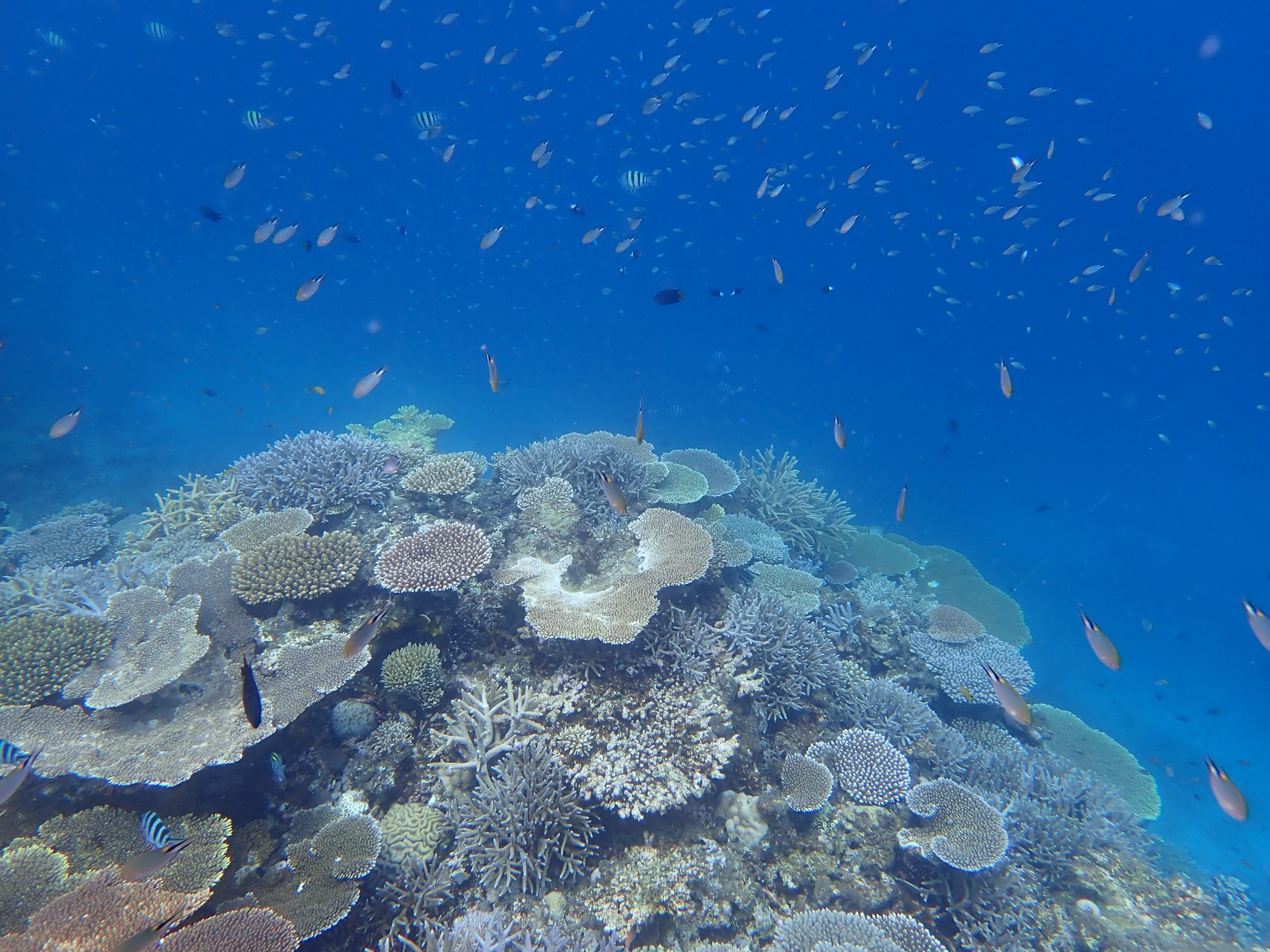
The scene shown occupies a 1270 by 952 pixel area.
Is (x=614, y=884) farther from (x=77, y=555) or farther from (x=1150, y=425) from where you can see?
(x=1150, y=425)

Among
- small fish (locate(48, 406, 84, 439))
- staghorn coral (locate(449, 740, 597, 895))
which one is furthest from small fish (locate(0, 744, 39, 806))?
small fish (locate(48, 406, 84, 439))

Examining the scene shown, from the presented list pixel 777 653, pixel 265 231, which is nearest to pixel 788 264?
pixel 265 231

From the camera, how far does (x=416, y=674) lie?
438cm

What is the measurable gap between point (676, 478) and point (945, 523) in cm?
3900

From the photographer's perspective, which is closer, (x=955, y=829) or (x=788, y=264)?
(x=955, y=829)

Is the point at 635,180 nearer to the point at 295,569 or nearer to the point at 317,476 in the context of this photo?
the point at 317,476

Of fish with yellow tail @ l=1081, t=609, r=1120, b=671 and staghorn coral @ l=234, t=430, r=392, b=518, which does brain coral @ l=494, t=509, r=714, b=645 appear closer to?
staghorn coral @ l=234, t=430, r=392, b=518

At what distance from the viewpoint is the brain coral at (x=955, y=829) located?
14.6 ft

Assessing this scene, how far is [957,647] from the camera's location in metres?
8.27

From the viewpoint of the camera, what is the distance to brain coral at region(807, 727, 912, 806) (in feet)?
16.0

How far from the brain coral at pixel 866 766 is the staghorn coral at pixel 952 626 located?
3885 millimetres

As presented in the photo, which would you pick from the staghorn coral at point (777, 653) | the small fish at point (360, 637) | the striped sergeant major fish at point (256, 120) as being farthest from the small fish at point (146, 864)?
the striped sergeant major fish at point (256, 120)

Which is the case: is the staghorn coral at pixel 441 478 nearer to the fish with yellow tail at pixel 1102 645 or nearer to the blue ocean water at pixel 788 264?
the fish with yellow tail at pixel 1102 645

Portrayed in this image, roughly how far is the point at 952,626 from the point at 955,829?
14.7 feet
